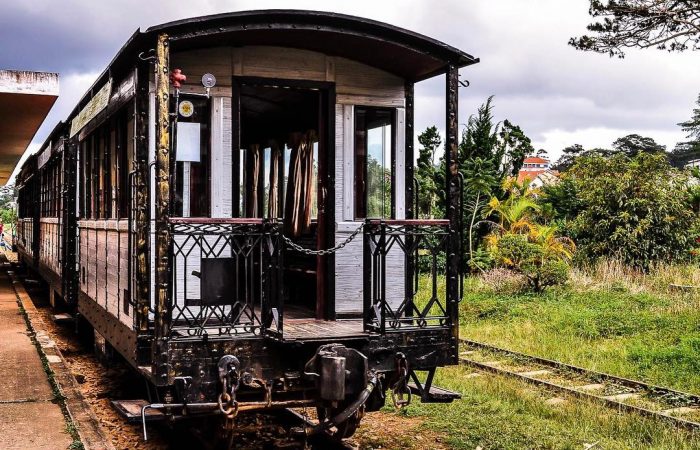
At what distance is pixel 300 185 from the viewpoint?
884cm

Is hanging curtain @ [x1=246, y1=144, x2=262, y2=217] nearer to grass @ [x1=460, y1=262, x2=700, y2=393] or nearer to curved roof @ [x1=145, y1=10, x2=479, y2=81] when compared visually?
Result: curved roof @ [x1=145, y1=10, x2=479, y2=81]

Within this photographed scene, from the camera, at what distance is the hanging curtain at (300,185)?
8.62 metres

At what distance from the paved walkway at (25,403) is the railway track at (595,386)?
5206 mm

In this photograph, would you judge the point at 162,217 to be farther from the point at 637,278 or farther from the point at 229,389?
the point at 637,278

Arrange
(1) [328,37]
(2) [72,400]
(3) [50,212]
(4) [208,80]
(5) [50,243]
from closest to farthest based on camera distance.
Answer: (4) [208,80] → (1) [328,37] → (2) [72,400] → (5) [50,243] → (3) [50,212]

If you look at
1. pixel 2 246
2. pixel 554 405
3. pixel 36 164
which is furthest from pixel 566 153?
pixel 554 405

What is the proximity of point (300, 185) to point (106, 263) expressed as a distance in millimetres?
2185

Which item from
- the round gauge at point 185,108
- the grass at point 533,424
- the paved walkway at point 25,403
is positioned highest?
the round gauge at point 185,108

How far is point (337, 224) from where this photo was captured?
7.44 meters

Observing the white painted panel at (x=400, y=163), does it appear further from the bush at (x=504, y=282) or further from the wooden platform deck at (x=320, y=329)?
the bush at (x=504, y=282)

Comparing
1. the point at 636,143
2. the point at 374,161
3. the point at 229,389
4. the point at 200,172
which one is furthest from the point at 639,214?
the point at 636,143

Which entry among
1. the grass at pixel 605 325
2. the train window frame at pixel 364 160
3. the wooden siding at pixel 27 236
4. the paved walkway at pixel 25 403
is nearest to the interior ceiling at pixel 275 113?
the train window frame at pixel 364 160

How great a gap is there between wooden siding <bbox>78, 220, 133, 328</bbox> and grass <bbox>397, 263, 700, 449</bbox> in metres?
3.13

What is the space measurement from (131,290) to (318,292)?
1.65 metres
